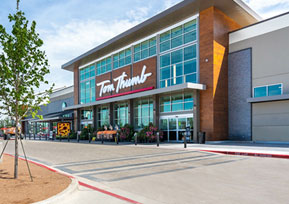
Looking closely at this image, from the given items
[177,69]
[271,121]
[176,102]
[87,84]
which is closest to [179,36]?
[177,69]

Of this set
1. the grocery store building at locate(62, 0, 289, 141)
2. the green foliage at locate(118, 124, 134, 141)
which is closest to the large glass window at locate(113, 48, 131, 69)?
the grocery store building at locate(62, 0, 289, 141)

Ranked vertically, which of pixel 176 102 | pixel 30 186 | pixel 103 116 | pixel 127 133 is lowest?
pixel 127 133

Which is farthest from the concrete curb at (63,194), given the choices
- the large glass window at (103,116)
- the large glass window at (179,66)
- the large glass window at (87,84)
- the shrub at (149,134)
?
the large glass window at (87,84)

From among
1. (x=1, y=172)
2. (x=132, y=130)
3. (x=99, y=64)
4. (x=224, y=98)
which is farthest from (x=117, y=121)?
(x=1, y=172)

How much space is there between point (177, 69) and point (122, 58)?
33.3 ft

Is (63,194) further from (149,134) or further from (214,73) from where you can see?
(149,134)

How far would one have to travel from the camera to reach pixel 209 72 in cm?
2270

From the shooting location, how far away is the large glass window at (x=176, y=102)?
79.7 ft

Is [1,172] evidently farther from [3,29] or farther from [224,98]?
[224,98]

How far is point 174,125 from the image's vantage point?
Answer: 84.2 ft

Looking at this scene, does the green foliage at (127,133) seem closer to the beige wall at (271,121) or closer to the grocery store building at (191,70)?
the grocery store building at (191,70)

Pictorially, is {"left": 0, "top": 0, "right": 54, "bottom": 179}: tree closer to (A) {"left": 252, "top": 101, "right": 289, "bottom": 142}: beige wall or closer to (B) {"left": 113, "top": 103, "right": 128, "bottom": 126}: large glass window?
(A) {"left": 252, "top": 101, "right": 289, "bottom": 142}: beige wall

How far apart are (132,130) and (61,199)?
22.8 metres

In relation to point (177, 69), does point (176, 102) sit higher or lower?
lower
